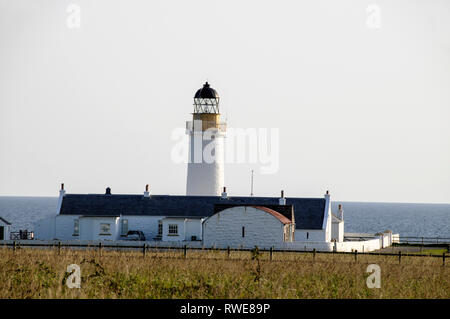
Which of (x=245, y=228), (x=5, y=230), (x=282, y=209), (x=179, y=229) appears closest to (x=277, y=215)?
(x=245, y=228)

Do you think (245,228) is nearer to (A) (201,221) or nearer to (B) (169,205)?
(A) (201,221)

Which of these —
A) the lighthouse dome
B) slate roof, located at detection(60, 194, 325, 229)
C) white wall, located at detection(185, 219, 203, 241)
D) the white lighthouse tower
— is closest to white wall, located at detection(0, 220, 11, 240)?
slate roof, located at detection(60, 194, 325, 229)

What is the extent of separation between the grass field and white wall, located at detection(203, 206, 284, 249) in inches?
819

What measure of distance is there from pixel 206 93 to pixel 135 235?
588 inches

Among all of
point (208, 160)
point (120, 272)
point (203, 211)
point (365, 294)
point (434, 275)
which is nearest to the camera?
point (365, 294)

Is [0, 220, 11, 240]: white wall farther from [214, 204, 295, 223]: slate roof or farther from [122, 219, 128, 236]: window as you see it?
[214, 204, 295, 223]: slate roof

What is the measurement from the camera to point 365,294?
22938 mm

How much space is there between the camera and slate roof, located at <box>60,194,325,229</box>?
5828 centimetres

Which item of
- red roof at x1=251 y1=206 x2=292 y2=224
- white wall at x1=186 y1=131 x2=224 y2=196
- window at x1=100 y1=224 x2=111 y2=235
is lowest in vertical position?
window at x1=100 y1=224 x2=111 y2=235

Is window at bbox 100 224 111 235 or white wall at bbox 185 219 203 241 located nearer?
white wall at bbox 185 219 203 241

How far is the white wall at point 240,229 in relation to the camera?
51875 millimetres
